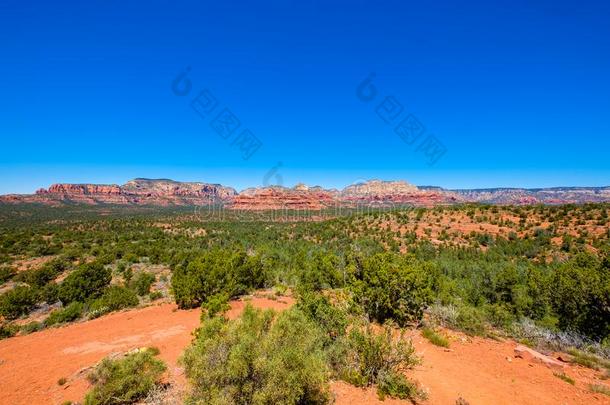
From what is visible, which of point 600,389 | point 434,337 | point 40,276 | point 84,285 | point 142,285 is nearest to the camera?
point 600,389

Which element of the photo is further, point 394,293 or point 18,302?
point 18,302

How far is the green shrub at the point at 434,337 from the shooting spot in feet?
34.9

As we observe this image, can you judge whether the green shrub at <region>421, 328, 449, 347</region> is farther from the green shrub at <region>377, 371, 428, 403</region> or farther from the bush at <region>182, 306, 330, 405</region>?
the bush at <region>182, 306, 330, 405</region>

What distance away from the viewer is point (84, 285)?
Result: 70.4 feet

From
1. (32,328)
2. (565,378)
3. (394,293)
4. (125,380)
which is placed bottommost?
(32,328)

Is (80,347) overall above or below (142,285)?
above

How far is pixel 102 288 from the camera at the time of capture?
2223 centimetres

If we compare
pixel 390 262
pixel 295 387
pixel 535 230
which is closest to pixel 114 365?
pixel 295 387

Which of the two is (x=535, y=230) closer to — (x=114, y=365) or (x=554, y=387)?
(x=554, y=387)

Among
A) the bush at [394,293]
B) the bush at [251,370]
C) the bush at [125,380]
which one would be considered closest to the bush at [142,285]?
the bush at [125,380]

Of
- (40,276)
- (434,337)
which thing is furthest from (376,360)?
(40,276)

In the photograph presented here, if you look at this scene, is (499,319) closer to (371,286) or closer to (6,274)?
(371,286)

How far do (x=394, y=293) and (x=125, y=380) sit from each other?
30.5 ft

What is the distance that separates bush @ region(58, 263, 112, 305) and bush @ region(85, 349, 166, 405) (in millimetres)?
16542
